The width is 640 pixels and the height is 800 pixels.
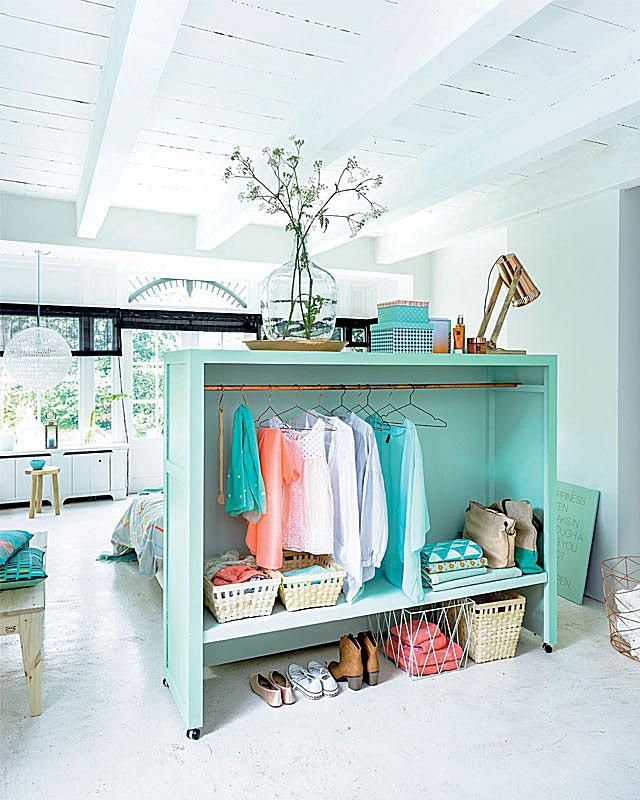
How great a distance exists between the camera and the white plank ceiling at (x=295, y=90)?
7.64 ft

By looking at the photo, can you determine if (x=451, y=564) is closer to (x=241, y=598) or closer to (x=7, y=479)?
(x=241, y=598)

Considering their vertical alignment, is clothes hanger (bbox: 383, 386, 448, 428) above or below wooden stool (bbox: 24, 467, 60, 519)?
above

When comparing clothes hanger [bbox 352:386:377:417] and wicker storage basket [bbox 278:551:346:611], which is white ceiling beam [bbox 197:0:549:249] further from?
wicker storage basket [bbox 278:551:346:611]

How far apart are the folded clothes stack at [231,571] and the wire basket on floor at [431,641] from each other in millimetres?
762

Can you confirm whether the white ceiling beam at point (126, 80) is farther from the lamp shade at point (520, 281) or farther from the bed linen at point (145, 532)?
the bed linen at point (145, 532)

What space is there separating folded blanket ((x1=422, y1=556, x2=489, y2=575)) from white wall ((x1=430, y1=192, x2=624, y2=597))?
125 centimetres

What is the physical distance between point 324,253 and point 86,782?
431 cm

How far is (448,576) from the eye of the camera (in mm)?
3021

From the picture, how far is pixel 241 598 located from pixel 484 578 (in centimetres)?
118

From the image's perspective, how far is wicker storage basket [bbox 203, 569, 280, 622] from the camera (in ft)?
8.54

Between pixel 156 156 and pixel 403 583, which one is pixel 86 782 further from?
pixel 156 156

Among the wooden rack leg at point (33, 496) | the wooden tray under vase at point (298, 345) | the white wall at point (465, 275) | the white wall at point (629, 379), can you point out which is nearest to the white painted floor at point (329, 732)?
the white wall at point (629, 379)

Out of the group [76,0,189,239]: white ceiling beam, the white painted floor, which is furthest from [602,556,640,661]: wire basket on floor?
[76,0,189,239]: white ceiling beam

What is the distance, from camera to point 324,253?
18.4 feet
